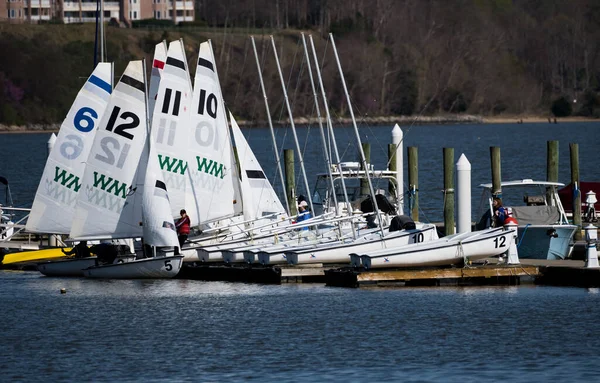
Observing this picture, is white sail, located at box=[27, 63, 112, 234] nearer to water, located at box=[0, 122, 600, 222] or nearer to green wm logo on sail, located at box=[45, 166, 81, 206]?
green wm logo on sail, located at box=[45, 166, 81, 206]

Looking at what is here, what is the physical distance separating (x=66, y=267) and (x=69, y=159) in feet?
11.9

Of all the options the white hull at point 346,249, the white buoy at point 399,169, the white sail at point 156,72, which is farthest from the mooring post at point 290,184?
the white hull at point 346,249

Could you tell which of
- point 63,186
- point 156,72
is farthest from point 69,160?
point 156,72

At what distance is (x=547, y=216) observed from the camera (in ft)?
124

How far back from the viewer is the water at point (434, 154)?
7156 centimetres

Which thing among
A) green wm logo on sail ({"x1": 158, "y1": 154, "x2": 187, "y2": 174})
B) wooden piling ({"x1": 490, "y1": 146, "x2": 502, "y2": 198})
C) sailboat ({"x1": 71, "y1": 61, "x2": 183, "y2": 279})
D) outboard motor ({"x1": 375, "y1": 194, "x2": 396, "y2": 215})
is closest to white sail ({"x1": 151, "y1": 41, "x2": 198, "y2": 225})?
green wm logo on sail ({"x1": 158, "y1": 154, "x2": 187, "y2": 174})

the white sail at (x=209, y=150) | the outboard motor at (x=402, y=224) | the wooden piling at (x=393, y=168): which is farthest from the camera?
the wooden piling at (x=393, y=168)

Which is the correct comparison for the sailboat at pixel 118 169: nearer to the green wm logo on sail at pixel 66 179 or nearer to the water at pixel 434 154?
the green wm logo on sail at pixel 66 179

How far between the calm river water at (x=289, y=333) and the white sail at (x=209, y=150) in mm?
4637

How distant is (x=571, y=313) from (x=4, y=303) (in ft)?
43.5

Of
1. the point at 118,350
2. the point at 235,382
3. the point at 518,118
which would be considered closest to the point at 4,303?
the point at 118,350

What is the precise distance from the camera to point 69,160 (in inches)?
1604

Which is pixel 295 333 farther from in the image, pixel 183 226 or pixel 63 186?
pixel 63 186

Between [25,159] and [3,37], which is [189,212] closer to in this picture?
[25,159]
